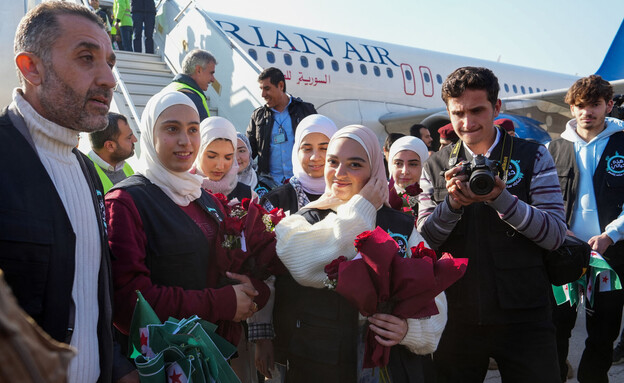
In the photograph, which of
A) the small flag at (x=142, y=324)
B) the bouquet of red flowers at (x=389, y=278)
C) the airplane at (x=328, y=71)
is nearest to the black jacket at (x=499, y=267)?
the bouquet of red flowers at (x=389, y=278)

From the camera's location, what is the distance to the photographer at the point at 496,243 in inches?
91.7

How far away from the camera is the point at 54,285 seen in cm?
150

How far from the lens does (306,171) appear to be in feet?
11.0

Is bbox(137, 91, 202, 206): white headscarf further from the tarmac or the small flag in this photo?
the tarmac

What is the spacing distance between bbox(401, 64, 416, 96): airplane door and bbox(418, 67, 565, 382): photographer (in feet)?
43.3

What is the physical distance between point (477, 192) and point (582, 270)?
0.76m

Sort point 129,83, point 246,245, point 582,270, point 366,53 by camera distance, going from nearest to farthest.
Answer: point 246,245 < point 582,270 < point 129,83 < point 366,53

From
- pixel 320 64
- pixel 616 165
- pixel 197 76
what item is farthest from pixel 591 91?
pixel 320 64

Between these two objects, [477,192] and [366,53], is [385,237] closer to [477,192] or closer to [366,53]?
[477,192]

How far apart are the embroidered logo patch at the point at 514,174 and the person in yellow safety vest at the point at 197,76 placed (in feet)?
11.3

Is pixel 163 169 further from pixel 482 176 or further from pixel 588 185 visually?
pixel 588 185

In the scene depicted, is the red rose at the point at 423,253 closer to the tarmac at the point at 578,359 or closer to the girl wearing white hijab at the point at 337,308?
the girl wearing white hijab at the point at 337,308

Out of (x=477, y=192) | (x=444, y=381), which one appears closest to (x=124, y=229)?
(x=477, y=192)

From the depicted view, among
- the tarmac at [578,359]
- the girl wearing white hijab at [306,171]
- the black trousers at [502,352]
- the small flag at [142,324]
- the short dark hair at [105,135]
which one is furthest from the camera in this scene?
the tarmac at [578,359]
